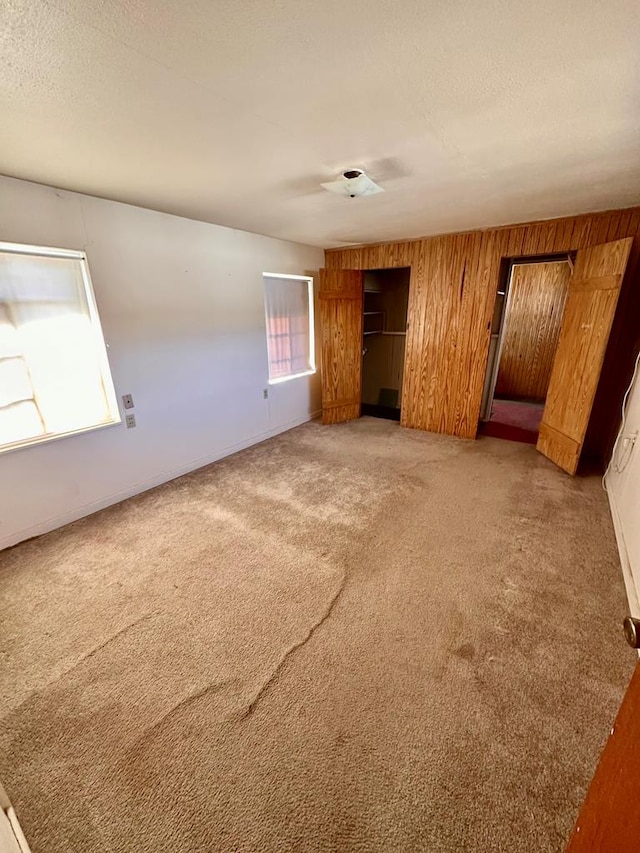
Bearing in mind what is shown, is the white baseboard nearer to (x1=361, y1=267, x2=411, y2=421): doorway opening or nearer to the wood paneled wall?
the wood paneled wall

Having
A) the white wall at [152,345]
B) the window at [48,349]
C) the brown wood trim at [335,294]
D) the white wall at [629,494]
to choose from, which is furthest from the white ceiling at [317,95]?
the brown wood trim at [335,294]

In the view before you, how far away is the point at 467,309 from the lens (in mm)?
3754

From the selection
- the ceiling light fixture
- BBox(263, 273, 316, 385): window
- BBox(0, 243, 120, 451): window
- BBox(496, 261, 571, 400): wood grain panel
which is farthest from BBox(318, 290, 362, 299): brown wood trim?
BBox(496, 261, 571, 400): wood grain panel

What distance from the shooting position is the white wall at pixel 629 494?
1814 millimetres

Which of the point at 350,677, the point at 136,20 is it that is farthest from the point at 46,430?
the point at 350,677

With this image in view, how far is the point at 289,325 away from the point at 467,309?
7.03ft

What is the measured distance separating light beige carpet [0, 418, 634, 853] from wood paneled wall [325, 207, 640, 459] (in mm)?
1502

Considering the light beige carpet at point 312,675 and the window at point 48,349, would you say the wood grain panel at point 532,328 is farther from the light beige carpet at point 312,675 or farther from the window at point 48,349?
the window at point 48,349

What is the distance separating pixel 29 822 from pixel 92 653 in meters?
0.57

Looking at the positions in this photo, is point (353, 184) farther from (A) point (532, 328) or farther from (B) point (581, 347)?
(A) point (532, 328)

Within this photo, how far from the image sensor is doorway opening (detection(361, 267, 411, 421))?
542cm

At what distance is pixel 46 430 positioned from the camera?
7.71ft

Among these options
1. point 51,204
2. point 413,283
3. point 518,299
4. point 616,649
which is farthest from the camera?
point 518,299

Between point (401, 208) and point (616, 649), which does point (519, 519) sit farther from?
point (401, 208)
